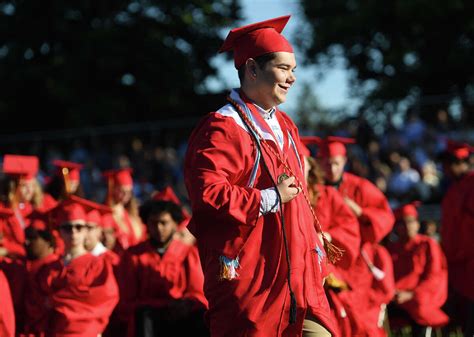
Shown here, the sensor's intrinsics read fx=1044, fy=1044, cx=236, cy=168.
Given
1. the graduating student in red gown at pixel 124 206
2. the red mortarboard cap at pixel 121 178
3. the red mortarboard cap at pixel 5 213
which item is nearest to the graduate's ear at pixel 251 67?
the red mortarboard cap at pixel 5 213

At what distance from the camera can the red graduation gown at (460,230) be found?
9438 mm

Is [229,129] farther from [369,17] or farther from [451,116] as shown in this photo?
[369,17]

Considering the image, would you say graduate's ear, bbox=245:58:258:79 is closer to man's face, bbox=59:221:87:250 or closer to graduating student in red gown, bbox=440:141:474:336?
man's face, bbox=59:221:87:250

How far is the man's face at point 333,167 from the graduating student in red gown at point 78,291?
196 centimetres

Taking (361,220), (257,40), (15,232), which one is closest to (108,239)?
(15,232)

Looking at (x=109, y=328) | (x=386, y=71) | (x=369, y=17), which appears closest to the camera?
(x=109, y=328)

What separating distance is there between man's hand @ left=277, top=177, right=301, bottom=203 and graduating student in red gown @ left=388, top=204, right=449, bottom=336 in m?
5.97

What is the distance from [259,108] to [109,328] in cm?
425

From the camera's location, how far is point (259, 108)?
215 inches

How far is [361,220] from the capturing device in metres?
8.61

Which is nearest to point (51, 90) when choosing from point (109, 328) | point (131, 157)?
point (131, 157)

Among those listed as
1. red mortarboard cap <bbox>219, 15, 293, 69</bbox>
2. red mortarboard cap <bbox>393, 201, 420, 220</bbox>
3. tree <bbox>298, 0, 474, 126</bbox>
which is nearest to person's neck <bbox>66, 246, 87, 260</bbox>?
red mortarboard cap <bbox>219, 15, 293, 69</bbox>

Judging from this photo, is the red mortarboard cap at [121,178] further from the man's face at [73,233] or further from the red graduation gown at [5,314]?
the red graduation gown at [5,314]

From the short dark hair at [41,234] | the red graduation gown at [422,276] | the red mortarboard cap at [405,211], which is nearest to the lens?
the short dark hair at [41,234]
